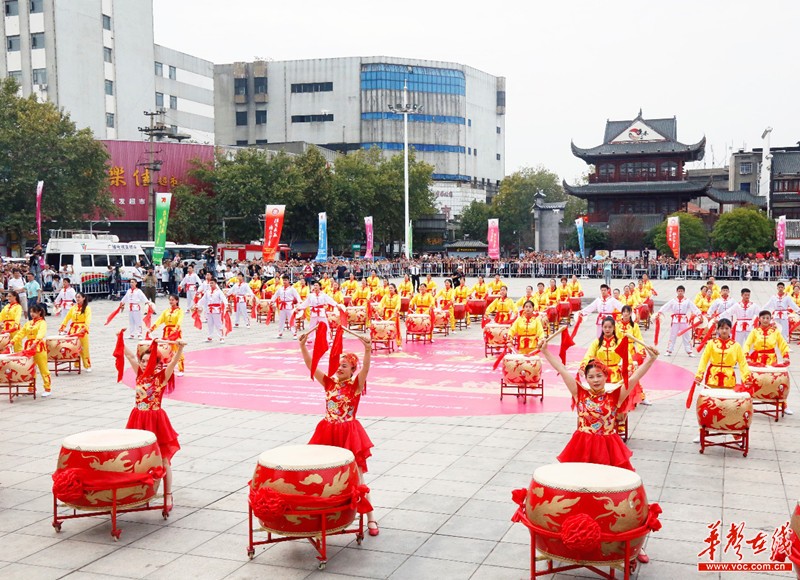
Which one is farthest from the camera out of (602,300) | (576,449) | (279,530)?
(602,300)

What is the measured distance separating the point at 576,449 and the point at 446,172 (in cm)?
7783

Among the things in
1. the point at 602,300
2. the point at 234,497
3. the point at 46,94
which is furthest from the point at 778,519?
the point at 46,94

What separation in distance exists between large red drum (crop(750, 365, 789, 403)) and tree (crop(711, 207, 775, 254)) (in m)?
45.4

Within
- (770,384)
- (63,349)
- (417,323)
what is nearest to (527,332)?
(770,384)

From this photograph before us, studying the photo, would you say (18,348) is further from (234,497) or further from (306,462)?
(306,462)

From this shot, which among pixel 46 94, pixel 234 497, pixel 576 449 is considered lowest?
pixel 234 497

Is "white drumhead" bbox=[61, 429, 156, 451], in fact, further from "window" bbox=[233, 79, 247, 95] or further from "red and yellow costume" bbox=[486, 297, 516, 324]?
"window" bbox=[233, 79, 247, 95]

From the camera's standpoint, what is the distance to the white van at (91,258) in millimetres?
32031

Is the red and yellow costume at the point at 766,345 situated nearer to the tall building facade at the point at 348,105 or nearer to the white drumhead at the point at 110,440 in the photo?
the white drumhead at the point at 110,440

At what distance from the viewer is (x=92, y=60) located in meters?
54.4

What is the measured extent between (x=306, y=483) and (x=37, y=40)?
54.0 m

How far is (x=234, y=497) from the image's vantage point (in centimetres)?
772

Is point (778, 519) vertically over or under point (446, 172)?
under

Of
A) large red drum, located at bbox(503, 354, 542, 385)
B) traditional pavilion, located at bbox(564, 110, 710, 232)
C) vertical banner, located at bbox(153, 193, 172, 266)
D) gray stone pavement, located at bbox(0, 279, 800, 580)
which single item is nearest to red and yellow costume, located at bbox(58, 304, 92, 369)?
gray stone pavement, located at bbox(0, 279, 800, 580)
